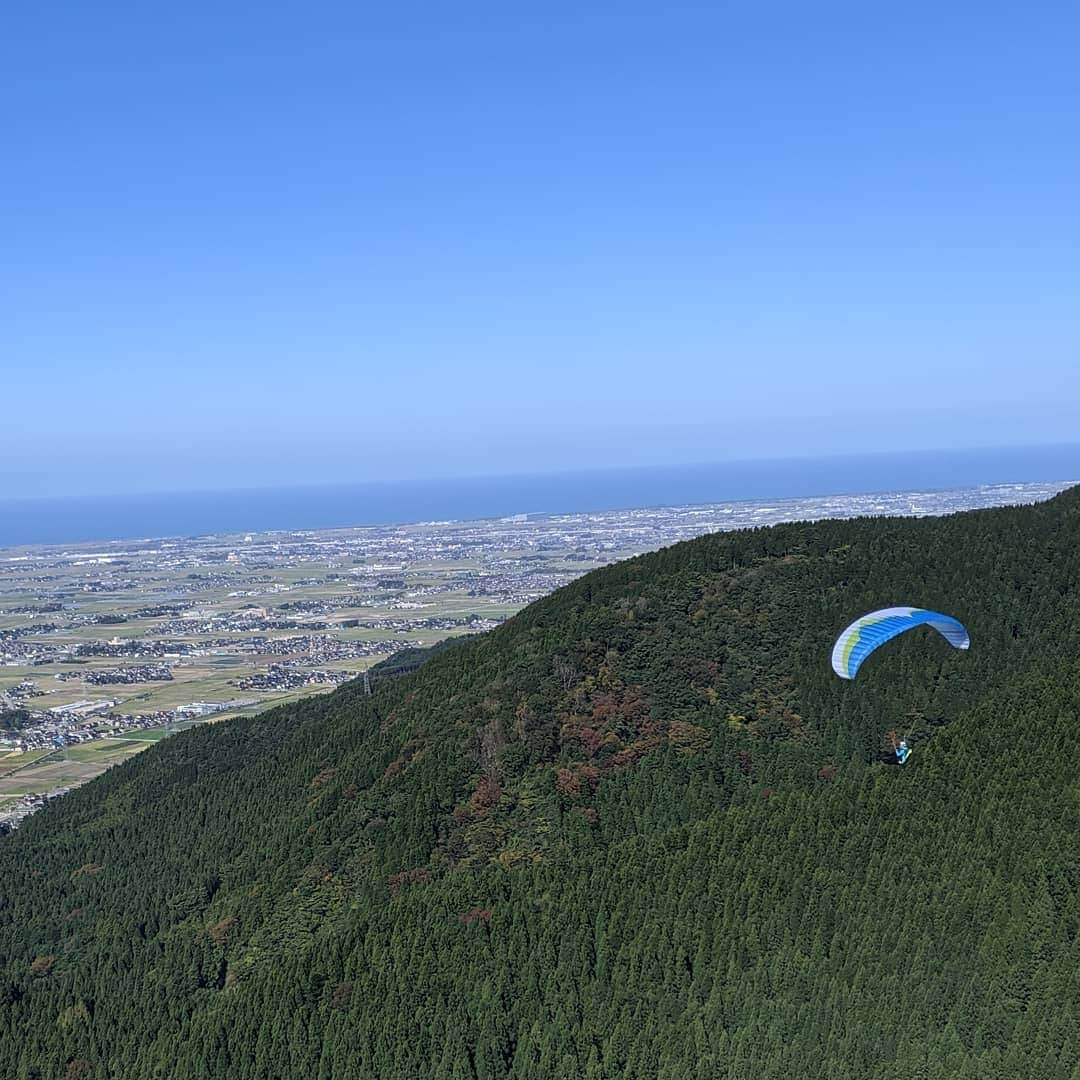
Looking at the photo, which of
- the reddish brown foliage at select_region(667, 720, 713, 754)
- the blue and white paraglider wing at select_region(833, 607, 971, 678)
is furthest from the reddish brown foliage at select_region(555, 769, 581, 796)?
the blue and white paraglider wing at select_region(833, 607, 971, 678)

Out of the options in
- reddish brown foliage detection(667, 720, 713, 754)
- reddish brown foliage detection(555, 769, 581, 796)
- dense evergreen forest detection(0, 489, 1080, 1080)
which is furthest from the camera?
reddish brown foliage detection(667, 720, 713, 754)

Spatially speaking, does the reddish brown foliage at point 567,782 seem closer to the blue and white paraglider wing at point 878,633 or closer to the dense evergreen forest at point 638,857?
the dense evergreen forest at point 638,857

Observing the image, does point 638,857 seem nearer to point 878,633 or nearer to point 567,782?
point 567,782

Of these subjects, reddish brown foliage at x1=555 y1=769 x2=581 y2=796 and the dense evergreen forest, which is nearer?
the dense evergreen forest

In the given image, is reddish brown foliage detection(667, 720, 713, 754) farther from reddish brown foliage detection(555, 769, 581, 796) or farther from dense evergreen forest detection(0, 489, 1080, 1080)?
reddish brown foliage detection(555, 769, 581, 796)

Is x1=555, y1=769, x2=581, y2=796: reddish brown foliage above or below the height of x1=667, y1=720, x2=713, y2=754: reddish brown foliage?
below

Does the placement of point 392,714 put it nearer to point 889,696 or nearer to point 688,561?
Result: point 688,561
